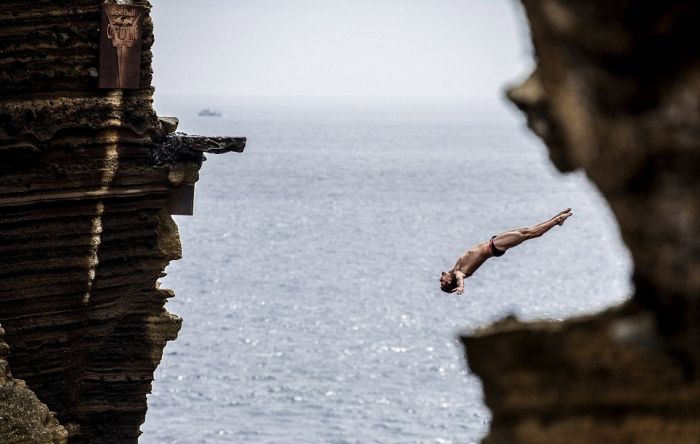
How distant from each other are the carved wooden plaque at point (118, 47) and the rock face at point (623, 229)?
1556 cm

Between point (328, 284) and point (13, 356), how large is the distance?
219 feet

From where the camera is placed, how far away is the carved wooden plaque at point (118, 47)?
73.8 feet

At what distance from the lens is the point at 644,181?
6711 millimetres

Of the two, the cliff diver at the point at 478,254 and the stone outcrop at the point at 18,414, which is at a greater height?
the cliff diver at the point at 478,254

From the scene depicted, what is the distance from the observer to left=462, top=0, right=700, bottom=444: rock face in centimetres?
654

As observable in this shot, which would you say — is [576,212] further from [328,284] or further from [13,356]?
[13,356]

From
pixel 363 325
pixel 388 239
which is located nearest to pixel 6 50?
pixel 363 325

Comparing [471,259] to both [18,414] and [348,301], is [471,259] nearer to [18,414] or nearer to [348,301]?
[18,414]

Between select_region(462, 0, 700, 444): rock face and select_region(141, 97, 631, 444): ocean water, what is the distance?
8950mm

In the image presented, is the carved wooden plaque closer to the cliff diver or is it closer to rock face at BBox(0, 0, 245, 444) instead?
rock face at BBox(0, 0, 245, 444)

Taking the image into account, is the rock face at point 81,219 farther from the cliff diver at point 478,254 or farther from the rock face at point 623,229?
the rock face at point 623,229

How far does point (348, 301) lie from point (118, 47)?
199ft

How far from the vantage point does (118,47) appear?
22.6 m

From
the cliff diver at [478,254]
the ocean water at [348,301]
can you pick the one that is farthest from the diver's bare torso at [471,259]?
the ocean water at [348,301]
